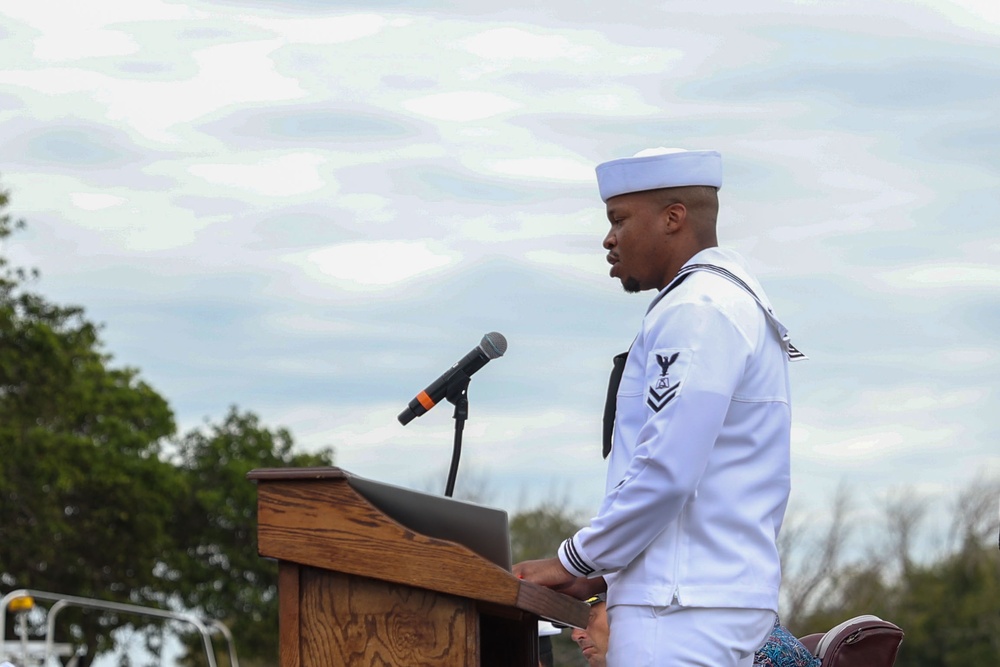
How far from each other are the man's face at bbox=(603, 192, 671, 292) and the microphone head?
523mm

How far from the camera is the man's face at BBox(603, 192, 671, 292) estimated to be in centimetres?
349

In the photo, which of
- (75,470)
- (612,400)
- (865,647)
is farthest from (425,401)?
(75,470)

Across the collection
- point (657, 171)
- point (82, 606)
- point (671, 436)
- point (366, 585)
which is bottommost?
point (366, 585)

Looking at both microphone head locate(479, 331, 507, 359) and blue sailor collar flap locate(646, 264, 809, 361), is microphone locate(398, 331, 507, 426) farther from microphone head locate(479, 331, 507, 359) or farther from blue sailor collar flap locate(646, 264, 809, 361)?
blue sailor collar flap locate(646, 264, 809, 361)

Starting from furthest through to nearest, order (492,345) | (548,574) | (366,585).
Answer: (492,345)
(548,574)
(366,585)

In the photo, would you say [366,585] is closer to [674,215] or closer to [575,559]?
[575,559]

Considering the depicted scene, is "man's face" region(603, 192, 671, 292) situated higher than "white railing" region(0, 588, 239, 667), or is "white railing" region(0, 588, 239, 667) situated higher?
"man's face" region(603, 192, 671, 292)

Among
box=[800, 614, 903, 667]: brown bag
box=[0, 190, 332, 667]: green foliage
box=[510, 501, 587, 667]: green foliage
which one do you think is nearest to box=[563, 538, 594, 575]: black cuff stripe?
box=[800, 614, 903, 667]: brown bag

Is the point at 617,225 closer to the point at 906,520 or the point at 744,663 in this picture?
the point at 744,663

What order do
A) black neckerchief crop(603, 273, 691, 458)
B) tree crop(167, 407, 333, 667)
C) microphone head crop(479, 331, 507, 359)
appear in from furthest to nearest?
tree crop(167, 407, 333, 667) < microphone head crop(479, 331, 507, 359) < black neckerchief crop(603, 273, 691, 458)

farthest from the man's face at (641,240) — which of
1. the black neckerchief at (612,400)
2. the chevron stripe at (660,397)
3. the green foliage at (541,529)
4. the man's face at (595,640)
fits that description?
the green foliage at (541,529)

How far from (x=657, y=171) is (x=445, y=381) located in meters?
0.90

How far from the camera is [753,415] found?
10.9ft

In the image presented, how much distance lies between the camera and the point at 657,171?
350 cm
